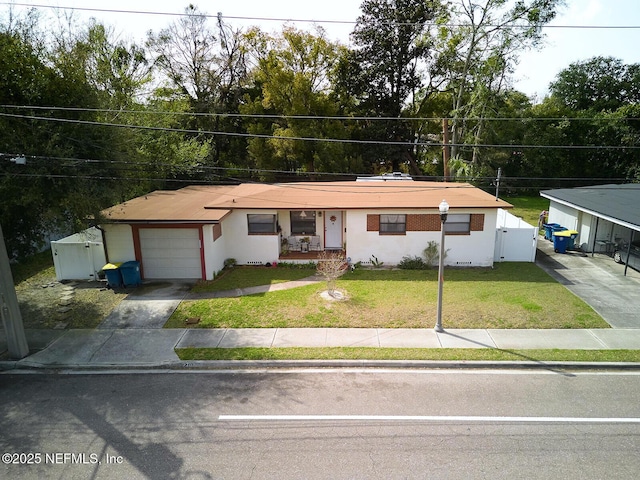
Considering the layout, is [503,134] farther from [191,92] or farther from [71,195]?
[71,195]

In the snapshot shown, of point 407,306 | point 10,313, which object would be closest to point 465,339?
point 407,306

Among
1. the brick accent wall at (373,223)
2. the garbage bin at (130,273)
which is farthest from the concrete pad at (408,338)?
the garbage bin at (130,273)

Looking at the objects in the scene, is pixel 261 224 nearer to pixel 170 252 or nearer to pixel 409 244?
pixel 170 252

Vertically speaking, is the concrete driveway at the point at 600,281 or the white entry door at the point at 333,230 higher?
the white entry door at the point at 333,230

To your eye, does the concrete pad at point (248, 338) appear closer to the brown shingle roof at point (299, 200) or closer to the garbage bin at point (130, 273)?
the brown shingle roof at point (299, 200)

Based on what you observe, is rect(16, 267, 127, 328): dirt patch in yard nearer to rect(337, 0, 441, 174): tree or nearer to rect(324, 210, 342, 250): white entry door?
rect(324, 210, 342, 250): white entry door
